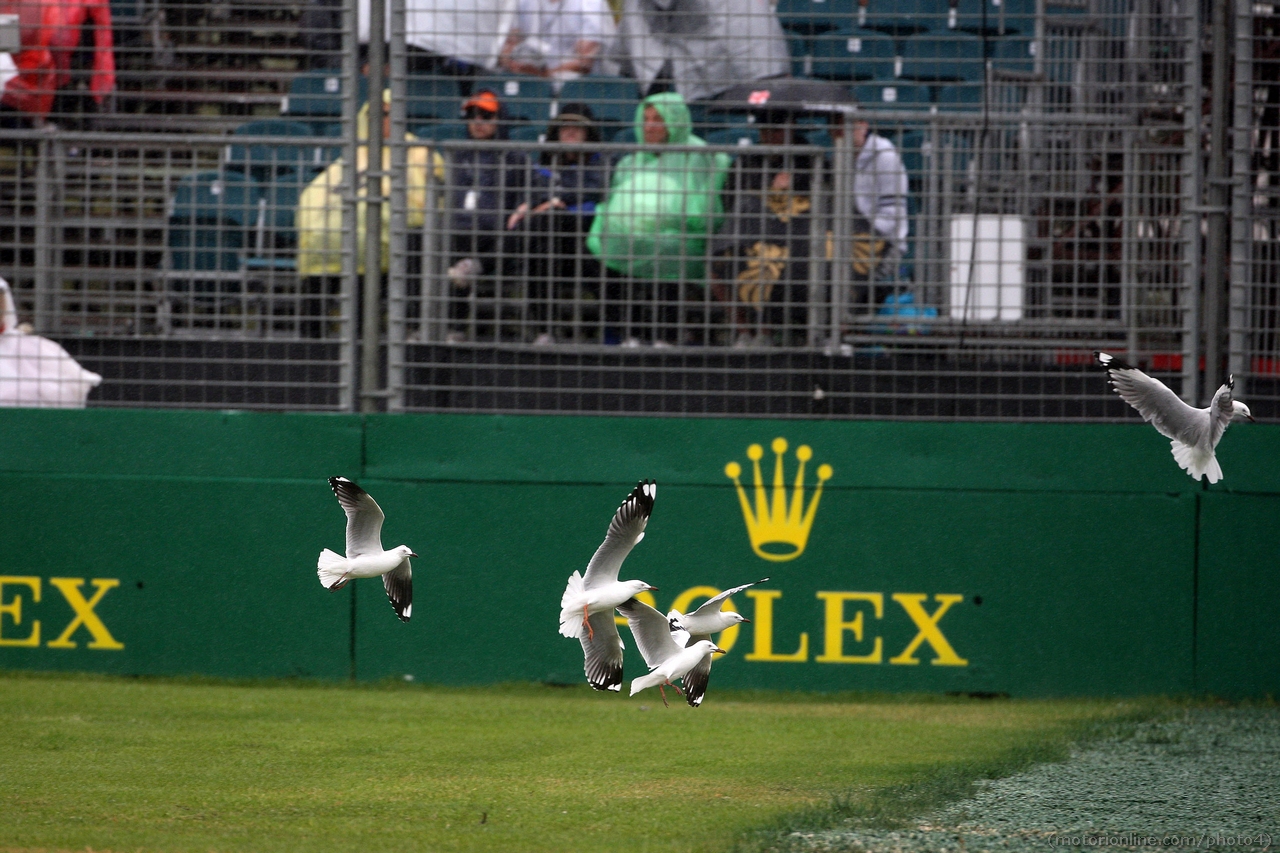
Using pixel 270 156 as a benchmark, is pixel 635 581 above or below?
below

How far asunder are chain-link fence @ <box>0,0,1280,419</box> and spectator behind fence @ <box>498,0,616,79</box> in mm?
23

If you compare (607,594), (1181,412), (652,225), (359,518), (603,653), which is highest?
(652,225)

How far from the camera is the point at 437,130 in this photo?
29.3 ft

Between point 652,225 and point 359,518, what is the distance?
10.8 ft

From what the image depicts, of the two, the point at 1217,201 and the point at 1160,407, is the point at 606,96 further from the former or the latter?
the point at 1160,407

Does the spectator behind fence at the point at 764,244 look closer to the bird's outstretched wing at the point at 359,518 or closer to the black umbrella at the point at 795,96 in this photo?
the black umbrella at the point at 795,96

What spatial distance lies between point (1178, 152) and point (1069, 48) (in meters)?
0.91

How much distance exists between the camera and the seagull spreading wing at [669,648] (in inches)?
207

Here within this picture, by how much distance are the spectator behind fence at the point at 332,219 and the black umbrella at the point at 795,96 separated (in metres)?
1.82

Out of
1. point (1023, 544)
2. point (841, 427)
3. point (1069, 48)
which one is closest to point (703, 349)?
point (841, 427)

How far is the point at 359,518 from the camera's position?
5.70 metres

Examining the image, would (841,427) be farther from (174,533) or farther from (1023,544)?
(174,533)

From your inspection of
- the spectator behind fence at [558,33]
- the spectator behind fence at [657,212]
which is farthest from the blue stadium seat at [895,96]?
the spectator behind fence at [558,33]

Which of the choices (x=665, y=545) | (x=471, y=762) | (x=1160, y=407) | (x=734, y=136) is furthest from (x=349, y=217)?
(x=1160, y=407)
